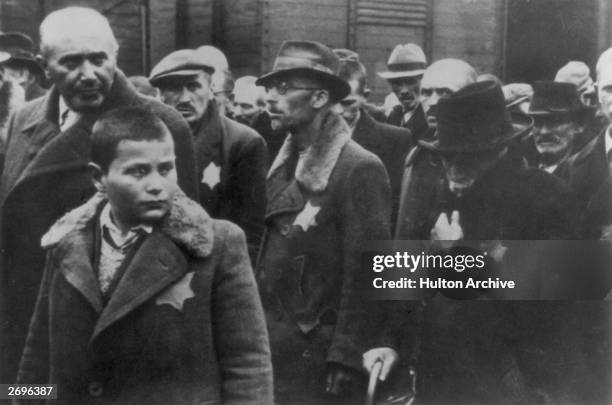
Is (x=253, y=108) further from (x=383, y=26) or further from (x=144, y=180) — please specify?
(x=144, y=180)

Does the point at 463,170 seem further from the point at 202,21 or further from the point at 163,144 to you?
the point at 202,21

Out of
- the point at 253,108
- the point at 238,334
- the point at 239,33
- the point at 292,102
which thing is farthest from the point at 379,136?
the point at 253,108

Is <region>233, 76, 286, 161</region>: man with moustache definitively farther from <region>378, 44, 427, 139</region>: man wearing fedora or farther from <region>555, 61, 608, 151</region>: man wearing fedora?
<region>555, 61, 608, 151</region>: man wearing fedora

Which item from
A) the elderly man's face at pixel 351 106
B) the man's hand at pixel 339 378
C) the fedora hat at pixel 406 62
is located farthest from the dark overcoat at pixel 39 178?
the fedora hat at pixel 406 62

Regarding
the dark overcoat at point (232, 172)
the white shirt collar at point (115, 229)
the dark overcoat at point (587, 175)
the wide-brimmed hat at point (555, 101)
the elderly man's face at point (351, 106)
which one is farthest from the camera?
the elderly man's face at point (351, 106)

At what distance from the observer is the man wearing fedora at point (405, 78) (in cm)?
422

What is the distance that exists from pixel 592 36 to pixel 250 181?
4.96 feet

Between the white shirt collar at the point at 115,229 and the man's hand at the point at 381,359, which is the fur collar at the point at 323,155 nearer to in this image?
the man's hand at the point at 381,359

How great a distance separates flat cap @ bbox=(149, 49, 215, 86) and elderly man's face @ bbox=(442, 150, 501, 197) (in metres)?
1.16

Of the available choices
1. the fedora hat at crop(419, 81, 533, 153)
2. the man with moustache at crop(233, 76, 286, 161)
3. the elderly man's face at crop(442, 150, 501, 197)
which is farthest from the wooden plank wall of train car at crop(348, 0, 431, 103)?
the elderly man's face at crop(442, 150, 501, 197)

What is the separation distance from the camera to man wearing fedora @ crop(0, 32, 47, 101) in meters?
4.34

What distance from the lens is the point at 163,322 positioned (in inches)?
93.2

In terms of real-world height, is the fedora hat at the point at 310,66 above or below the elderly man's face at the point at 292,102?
above

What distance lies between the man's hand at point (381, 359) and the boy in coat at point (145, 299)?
54 cm
